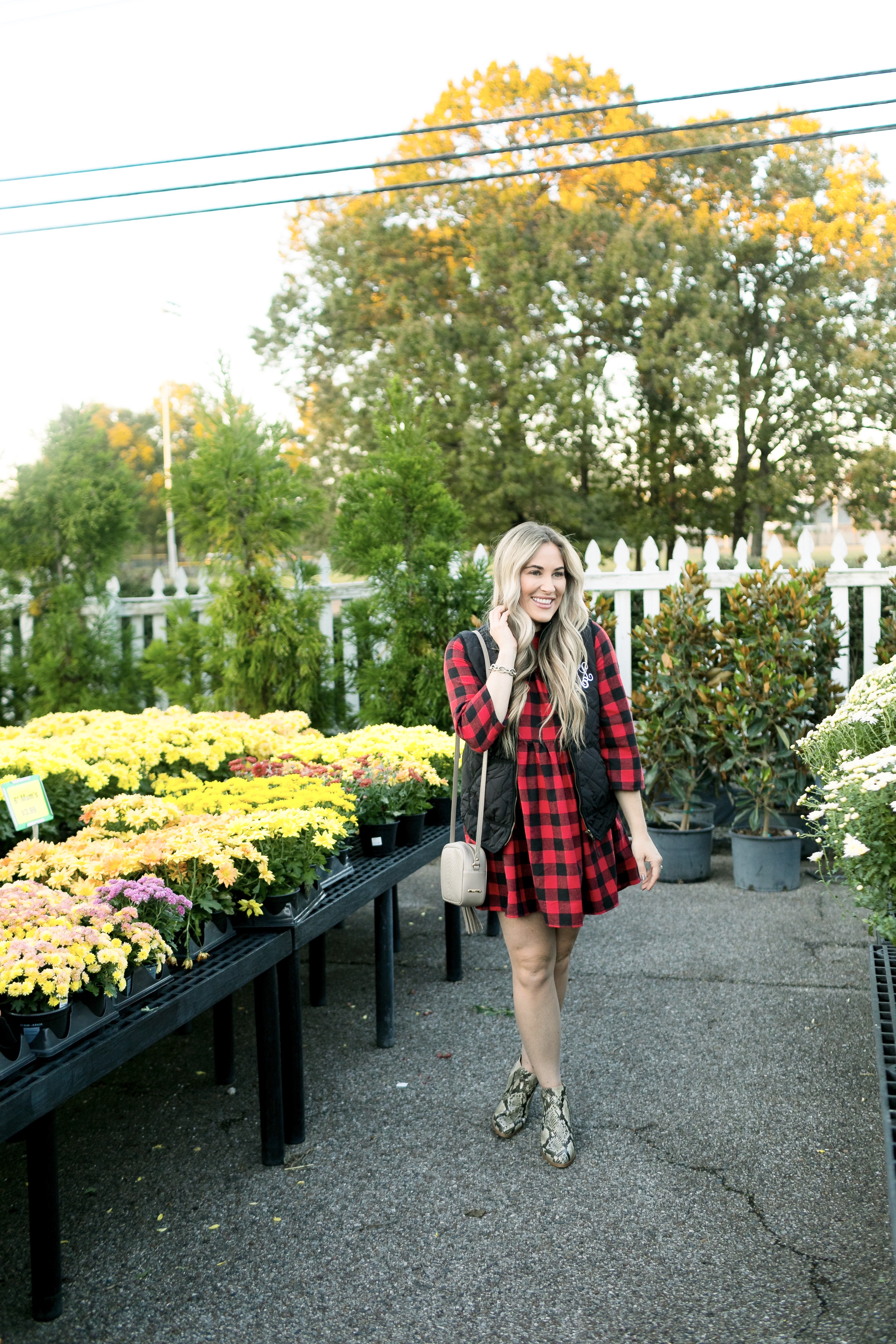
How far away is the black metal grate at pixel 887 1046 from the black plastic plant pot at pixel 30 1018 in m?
1.63

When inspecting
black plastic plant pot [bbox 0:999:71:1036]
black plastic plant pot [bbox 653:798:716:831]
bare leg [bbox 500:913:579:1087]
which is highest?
black plastic plant pot [bbox 0:999:71:1036]

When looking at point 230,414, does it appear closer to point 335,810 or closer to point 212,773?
point 212,773

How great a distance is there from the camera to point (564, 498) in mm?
18312

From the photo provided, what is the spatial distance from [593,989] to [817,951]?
115 cm

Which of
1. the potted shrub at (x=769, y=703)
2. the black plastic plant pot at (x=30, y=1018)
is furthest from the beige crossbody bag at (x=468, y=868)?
the potted shrub at (x=769, y=703)

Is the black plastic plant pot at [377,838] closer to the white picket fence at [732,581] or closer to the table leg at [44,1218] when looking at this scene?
the table leg at [44,1218]

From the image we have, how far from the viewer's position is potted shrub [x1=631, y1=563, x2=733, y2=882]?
239 inches

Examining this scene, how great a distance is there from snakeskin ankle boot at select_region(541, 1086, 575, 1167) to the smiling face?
1366mm

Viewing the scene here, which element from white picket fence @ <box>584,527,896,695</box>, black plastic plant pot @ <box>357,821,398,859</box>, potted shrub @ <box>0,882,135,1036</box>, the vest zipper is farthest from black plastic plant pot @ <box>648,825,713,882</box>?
potted shrub @ <box>0,882,135,1036</box>

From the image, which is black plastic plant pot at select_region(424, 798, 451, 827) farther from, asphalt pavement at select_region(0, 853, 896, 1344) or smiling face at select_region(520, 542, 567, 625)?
smiling face at select_region(520, 542, 567, 625)

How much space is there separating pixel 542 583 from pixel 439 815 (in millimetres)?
1965

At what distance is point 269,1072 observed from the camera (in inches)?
115

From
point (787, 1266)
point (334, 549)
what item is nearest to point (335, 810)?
point (787, 1266)

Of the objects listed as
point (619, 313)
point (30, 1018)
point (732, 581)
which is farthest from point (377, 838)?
point (619, 313)
